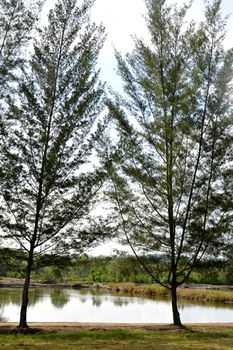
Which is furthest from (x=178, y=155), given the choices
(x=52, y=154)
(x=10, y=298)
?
(x=10, y=298)

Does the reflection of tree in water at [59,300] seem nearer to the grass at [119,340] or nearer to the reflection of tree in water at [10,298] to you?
the reflection of tree in water at [10,298]

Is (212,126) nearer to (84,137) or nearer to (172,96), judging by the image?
(172,96)

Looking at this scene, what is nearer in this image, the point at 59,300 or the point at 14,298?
the point at 14,298

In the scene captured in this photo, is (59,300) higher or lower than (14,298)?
lower

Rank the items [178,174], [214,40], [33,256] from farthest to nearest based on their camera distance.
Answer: [214,40] < [178,174] < [33,256]

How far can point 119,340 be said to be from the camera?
1012cm

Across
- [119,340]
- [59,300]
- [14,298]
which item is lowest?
[119,340]

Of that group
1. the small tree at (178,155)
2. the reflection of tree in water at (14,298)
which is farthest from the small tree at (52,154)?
the reflection of tree in water at (14,298)

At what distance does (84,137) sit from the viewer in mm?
12328

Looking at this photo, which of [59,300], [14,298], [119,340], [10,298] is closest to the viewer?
[119,340]

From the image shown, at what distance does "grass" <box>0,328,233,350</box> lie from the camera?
29.0ft

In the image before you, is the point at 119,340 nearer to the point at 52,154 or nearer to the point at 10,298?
the point at 52,154

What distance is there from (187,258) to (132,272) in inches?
71.9

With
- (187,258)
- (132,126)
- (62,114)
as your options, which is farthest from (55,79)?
(187,258)
